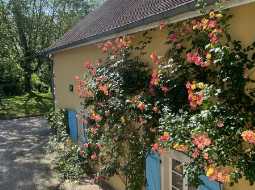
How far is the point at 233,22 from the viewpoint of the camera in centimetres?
538

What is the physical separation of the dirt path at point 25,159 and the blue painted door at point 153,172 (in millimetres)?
3627

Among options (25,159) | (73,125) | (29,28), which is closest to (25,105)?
(29,28)

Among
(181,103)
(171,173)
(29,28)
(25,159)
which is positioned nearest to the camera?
(181,103)

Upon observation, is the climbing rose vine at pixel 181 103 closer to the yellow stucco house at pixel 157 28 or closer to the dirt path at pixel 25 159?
the yellow stucco house at pixel 157 28

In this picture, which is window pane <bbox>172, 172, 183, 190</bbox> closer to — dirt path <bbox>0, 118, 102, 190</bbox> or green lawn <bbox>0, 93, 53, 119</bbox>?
dirt path <bbox>0, 118, 102, 190</bbox>

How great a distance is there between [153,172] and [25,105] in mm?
25006

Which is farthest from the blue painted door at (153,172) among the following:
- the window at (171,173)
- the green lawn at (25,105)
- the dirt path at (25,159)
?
the green lawn at (25,105)

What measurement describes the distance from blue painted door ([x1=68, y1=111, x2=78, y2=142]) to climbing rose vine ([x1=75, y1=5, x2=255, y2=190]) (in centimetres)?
527

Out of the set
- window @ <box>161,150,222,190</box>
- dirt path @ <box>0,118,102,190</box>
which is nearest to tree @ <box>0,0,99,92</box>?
dirt path @ <box>0,118,102,190</box>

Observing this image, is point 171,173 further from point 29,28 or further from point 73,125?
point 29,28

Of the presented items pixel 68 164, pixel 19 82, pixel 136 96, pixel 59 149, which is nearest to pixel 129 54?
pixel 136 96

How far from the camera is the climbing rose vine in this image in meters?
4.66

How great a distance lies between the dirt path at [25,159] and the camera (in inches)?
489

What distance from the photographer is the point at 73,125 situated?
15.9 metres
